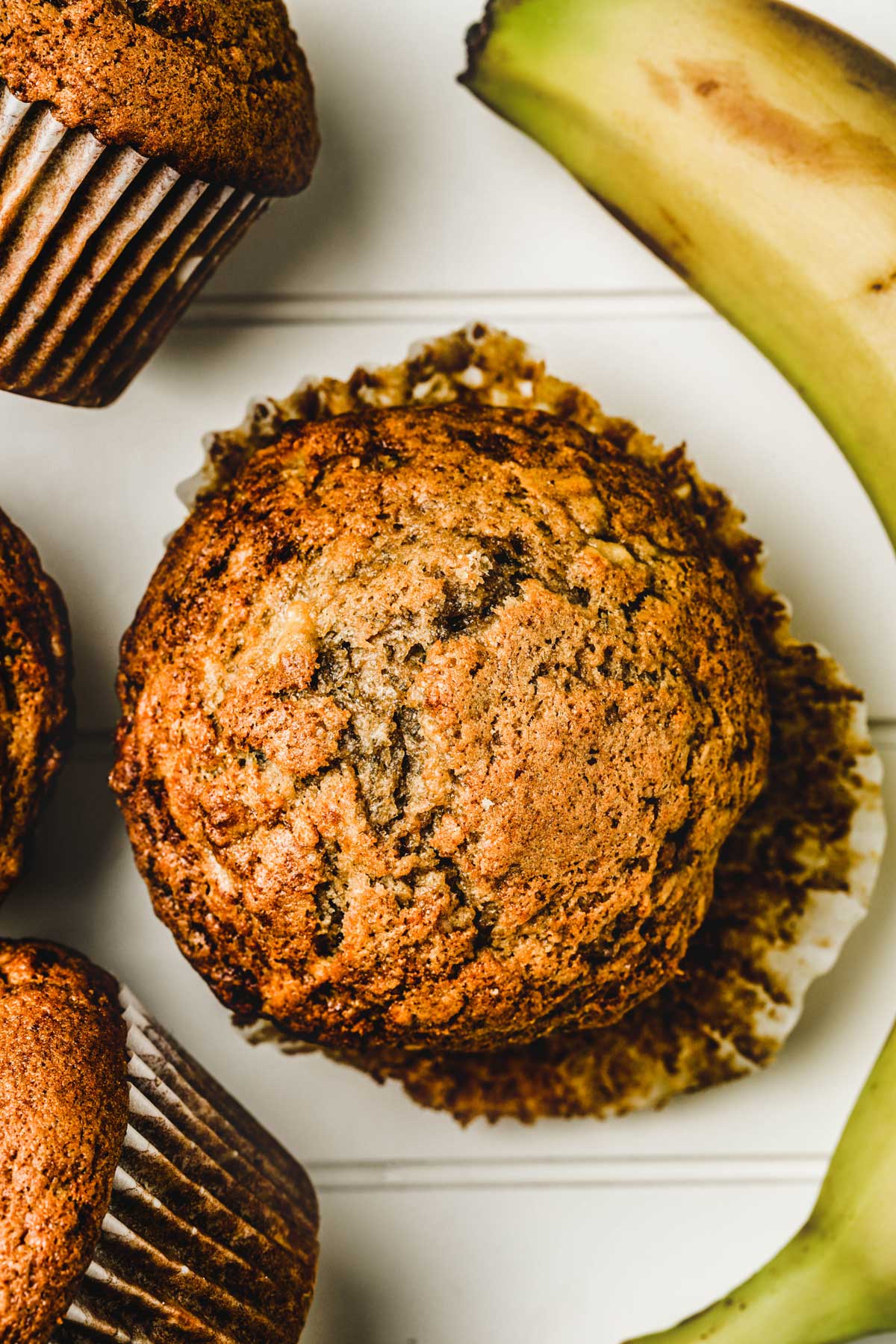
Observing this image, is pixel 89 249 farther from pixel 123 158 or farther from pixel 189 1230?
pixel 189 1230

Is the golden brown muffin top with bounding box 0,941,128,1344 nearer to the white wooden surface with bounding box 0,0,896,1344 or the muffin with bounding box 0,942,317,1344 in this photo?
the muffin with bounding box 0,942,317,1344

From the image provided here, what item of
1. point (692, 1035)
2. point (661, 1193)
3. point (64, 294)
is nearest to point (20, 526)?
point (64, 294)

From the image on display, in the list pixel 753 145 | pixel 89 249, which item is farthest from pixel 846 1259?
pixel 89 249

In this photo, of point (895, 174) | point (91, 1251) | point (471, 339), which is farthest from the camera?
point (471, 339)

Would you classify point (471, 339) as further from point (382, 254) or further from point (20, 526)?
point (20, 526)

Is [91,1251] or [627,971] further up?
[627,971]

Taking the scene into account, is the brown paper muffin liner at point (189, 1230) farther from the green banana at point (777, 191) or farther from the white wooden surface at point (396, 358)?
the green banana at point (777, 191)
